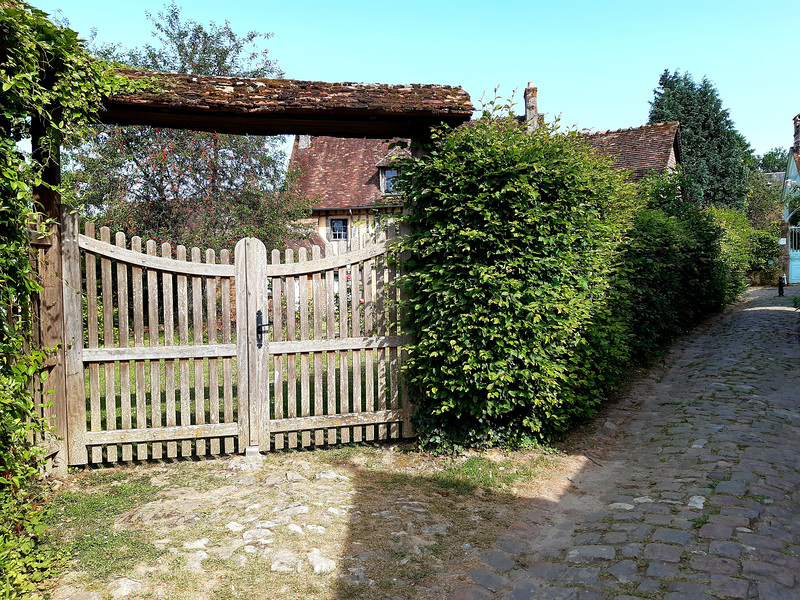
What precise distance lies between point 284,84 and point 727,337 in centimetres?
994

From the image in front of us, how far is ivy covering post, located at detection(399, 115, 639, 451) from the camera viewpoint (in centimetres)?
556

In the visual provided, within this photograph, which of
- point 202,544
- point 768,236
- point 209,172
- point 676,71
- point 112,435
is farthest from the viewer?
point 676,71

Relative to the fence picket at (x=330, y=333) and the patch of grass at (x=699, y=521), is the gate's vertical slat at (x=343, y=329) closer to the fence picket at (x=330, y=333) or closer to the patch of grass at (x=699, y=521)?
the fence picket at (x=330, y=333)

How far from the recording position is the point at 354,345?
5.96m

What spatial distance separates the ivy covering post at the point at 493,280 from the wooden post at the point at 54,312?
10.1 feet

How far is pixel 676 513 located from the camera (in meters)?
4.49

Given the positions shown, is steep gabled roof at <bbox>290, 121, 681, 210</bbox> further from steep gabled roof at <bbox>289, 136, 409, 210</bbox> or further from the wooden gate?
the wooden gate

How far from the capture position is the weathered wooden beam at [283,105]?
17.4 ft

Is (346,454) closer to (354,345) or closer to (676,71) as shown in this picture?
(354,345)

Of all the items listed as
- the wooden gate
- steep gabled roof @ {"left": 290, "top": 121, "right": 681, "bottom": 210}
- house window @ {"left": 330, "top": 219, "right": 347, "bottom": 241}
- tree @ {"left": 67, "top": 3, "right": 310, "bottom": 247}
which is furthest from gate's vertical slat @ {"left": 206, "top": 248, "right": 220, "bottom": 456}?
house window @ {"left": 330, "top": 219, "right": 347, "bottom": 241}

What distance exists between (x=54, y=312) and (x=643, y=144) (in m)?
22.8

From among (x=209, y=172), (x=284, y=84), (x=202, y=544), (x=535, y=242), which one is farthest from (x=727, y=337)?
(x=209, y=172)

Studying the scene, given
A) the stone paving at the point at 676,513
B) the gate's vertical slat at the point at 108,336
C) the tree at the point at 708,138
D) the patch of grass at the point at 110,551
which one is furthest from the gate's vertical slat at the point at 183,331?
the tree at the point at 708,138

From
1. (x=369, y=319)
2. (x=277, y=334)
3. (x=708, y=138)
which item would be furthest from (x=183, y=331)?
(x=708, y=138)
